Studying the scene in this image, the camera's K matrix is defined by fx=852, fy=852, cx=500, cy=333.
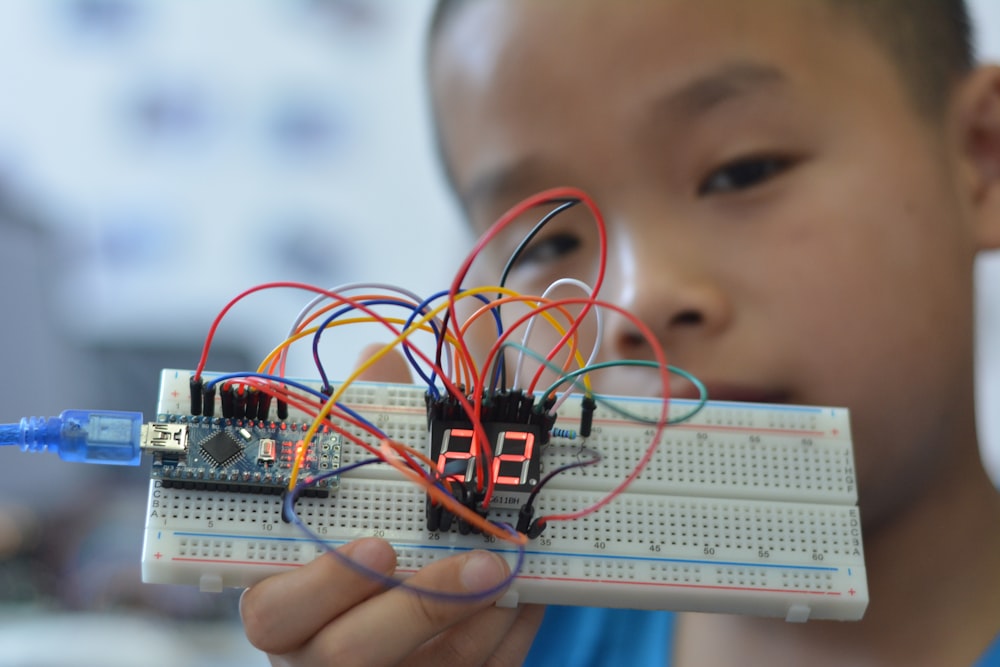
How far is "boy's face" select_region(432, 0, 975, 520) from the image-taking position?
129 centimetres

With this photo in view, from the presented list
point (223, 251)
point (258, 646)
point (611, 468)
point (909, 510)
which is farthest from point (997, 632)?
point (223, 251)

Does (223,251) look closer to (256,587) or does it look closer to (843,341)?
(256,587)

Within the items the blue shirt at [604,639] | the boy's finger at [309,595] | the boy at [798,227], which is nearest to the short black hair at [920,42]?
the boy at [798,227]

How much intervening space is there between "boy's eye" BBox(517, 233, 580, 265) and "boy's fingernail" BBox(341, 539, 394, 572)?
27.7 inches

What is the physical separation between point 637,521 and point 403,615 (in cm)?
32

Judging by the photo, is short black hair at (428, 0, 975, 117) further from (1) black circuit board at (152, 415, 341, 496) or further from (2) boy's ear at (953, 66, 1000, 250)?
(1) black circuit board at (152, 415, 341, 496)

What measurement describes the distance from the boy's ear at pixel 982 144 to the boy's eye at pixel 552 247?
694 mm

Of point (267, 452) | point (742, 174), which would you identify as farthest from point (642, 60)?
point (267, 452)

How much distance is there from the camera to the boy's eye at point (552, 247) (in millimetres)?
1517

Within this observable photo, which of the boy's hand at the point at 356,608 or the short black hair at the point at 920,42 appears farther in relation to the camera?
the short black hair at the point at 920,42

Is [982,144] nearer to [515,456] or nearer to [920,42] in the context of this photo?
[920,42]

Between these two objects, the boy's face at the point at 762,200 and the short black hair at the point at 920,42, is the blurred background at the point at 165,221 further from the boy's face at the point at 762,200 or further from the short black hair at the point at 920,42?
the boy's face at the point at 762,200

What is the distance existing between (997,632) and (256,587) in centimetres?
108

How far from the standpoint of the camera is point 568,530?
3.56 ft
